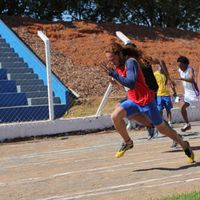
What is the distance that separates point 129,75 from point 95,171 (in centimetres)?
143

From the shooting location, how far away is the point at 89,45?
22.0 m

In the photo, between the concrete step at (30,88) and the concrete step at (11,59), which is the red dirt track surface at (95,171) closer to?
the concrete step at (30,88)

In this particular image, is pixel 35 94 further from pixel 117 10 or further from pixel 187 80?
pixel 117 10

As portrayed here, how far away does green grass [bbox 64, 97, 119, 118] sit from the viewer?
621 inches

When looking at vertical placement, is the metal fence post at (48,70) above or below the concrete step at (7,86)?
above

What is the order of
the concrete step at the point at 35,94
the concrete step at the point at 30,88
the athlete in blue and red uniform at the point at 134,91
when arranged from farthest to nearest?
the concrete step at the point at 30,88
the concrete step at the point at 35,94
the athlete in blue and red uniform at the point at 134,91

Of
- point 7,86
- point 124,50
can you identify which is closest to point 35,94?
point 7,86

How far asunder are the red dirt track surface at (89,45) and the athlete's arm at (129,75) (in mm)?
10027

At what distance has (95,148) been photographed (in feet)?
36.9

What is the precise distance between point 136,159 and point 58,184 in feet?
6.91

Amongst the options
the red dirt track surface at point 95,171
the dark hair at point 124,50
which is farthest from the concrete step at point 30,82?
the dark hair at point 124,50

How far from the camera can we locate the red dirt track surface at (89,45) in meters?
19.3

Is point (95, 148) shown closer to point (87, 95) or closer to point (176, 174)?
point (176, 174)

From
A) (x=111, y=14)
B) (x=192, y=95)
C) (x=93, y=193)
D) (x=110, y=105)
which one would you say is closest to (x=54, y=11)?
(x=111, y=14)
